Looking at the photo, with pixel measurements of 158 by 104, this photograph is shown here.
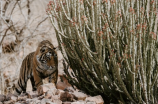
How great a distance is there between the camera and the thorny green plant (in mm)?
3066

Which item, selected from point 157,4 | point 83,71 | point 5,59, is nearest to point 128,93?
point 83,71

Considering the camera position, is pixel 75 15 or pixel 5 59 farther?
pixel 5 59

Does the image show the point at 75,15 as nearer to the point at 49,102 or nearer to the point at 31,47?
the point at 49,102

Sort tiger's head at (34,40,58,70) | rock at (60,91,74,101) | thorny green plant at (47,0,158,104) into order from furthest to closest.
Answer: tiger's head at (34,40,58,70)
rock at (60,91,74,101)
thorny green plant at (47,0,158,104)

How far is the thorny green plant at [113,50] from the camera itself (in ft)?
10.1

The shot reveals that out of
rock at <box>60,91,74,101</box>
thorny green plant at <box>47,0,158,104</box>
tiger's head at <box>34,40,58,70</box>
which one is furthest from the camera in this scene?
tiger's head at <box>34,40,58,70</box>

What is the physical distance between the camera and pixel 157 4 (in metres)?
3.83

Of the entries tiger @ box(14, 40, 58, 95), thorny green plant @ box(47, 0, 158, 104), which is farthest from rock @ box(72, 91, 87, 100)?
tiger @ box(14, 40, 58, 95)

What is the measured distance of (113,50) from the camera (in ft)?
10.4

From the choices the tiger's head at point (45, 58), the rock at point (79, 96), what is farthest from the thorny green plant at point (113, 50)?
the tiger's head at point (45, 58)

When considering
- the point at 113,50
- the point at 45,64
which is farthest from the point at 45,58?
the point at 113,50

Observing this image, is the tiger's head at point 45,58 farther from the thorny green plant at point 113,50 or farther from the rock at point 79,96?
the rock at point 79,96

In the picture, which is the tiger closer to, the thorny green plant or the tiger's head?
the tiger's head

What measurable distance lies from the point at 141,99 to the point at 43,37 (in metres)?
7.77
